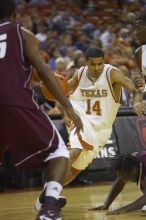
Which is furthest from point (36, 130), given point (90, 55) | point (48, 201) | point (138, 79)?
point (90, 55)

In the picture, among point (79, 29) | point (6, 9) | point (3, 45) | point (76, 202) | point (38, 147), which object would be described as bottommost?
point (76, 202)

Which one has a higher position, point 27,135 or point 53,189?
point 27,135

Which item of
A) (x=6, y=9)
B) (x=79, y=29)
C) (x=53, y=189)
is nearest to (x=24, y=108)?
(x=53, y=189)

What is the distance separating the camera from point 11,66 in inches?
189

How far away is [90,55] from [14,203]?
196cm

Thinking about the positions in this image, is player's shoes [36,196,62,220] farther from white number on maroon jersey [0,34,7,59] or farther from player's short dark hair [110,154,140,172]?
player's short dark hair [110,154,140,172]

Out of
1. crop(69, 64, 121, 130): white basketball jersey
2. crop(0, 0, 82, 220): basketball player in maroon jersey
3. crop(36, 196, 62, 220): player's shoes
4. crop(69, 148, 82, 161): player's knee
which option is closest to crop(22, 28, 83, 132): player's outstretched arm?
crop(0, 0, 82, 220): basketball player in maroon jersey

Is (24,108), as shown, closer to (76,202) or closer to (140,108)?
(140,108)

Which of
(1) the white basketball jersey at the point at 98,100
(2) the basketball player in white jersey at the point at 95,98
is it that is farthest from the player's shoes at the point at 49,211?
(1) the white basketball jersey at the point at 98,100

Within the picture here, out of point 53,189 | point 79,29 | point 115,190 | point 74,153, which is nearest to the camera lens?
point 53,189

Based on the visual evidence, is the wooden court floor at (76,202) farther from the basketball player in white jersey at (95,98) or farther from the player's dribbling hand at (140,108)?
the player's dribbling hand at (140,108)

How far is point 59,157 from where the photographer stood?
194 inches

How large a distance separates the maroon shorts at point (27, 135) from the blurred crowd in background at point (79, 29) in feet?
20.0

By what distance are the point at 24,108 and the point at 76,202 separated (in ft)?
9.43
